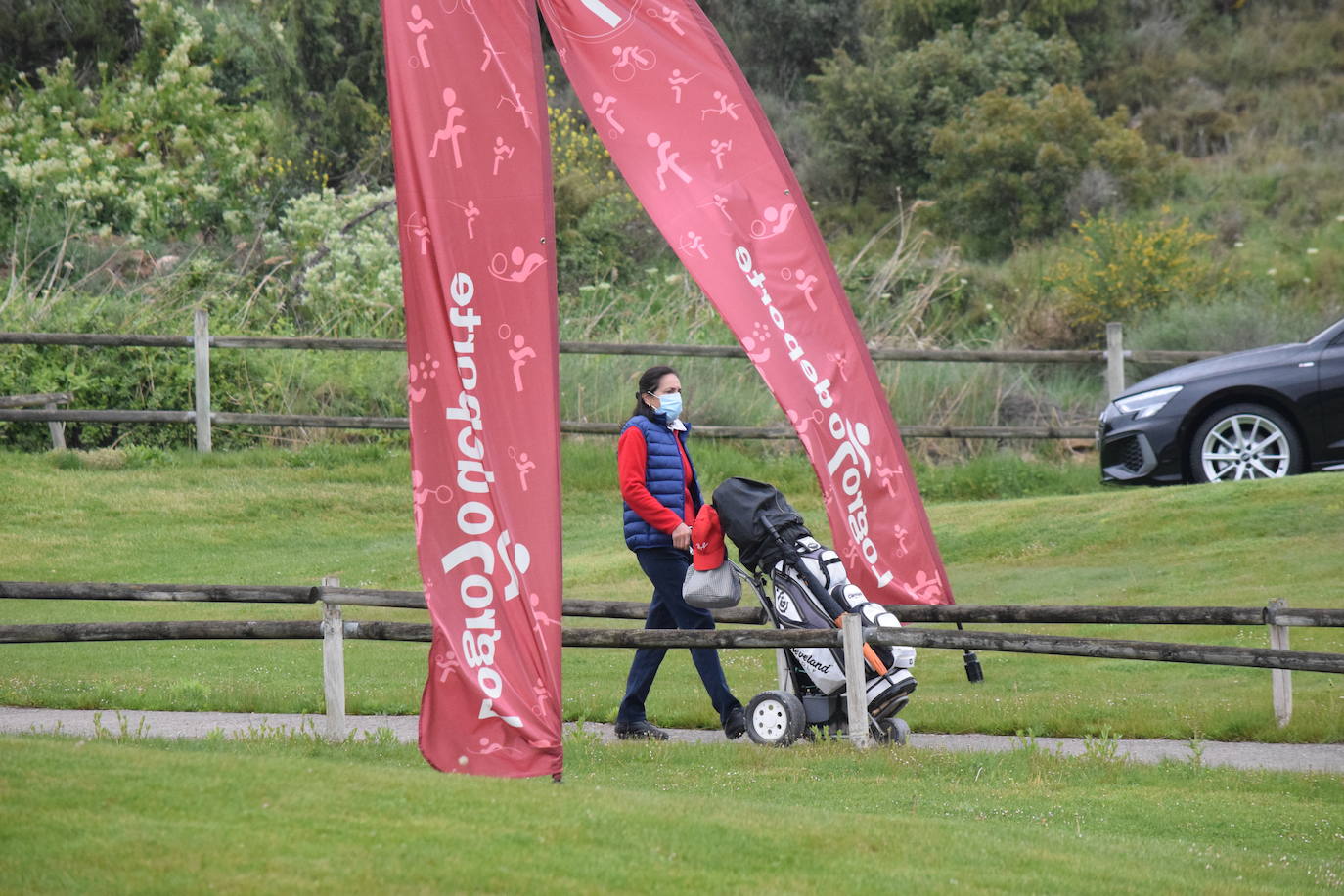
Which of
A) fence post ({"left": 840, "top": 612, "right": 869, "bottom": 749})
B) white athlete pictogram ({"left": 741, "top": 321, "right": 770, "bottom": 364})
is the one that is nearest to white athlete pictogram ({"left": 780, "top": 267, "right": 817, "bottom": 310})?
white athlete pictogram ({"left": 741, "top": 321, "right": 770, "bottom": 364})

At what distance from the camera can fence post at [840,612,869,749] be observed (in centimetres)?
908

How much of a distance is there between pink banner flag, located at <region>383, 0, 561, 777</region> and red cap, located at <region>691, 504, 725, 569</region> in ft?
6.39

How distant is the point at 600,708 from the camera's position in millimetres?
Answer: 10906

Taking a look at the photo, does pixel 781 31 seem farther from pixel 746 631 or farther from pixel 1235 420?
pixel 746 631

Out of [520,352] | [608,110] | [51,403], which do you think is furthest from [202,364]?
[520,352]

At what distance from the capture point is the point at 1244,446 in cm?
1639

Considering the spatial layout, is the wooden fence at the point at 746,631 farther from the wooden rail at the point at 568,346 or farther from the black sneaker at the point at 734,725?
the wooden rail at the point at 568,346

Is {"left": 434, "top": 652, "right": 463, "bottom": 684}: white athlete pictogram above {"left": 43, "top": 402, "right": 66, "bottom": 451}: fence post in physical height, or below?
below

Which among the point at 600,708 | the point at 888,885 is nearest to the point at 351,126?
the point at 600,708

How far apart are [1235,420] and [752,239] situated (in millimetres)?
7851

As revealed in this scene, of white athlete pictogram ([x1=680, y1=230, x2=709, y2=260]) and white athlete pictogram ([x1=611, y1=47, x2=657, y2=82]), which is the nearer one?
white athlete pictogram ([x1=611, y1=47, x2=657, y2=82])

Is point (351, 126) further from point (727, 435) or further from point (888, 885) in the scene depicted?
point (888, 885)

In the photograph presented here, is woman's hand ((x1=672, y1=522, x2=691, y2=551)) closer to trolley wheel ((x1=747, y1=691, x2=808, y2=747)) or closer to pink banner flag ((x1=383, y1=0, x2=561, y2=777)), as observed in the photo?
trolley wheel ((x1=747, y1=691, x2=808, y2=747))

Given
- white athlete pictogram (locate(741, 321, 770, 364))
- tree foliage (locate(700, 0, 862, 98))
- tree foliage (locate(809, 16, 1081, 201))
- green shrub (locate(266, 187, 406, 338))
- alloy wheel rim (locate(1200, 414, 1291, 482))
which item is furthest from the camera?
tree foliage (locate(700, 0, 862, 98))
